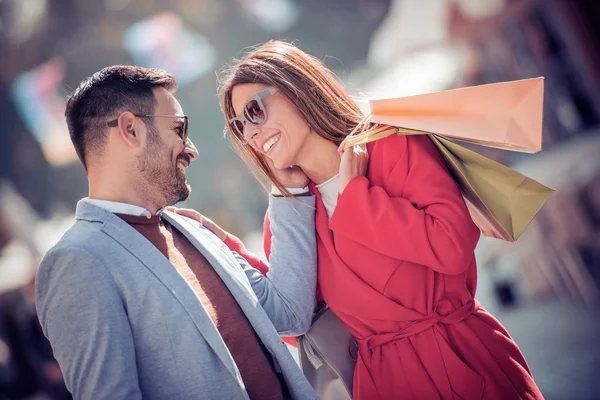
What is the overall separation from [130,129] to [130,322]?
79cm

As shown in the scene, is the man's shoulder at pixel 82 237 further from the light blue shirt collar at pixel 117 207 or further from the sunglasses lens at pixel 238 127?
the sunglasses lens at pixel 238 127

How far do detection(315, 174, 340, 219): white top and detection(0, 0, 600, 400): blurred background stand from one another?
7.12ft

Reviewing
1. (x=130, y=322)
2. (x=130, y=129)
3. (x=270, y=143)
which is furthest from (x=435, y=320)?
(x=130, y=129)

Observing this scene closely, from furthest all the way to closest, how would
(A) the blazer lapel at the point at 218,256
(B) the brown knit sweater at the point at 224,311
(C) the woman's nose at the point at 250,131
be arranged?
(C) the woman's nose at the point at 250,131, (A) the blazer lapel at the point at 218,256, (B) the brown knit sweater at the point at 224,311

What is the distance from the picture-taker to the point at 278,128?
77.5 inches

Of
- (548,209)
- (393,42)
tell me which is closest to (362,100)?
(548,209)

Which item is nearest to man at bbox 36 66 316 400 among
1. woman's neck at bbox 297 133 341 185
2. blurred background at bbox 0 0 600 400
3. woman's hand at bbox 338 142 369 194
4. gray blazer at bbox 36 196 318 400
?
gray blazer at bbox 36 196 318 400

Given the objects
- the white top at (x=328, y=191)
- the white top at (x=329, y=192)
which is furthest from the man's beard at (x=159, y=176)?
the white top at (x=329, y=192)

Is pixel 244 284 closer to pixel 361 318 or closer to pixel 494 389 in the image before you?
pixel 361 318

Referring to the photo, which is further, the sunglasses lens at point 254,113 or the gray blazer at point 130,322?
the sunglasses lens at point 254,113

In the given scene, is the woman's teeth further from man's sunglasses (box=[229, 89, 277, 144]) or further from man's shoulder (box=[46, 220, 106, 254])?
man's shoulder (box=[46, 220, 106, 254])

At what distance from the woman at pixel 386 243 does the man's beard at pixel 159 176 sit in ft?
1.16

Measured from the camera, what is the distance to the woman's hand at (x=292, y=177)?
205 cm

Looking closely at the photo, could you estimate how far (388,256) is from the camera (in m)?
1.78
